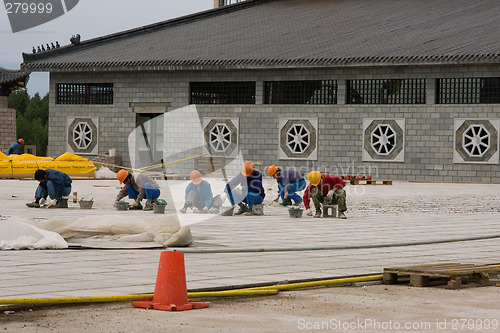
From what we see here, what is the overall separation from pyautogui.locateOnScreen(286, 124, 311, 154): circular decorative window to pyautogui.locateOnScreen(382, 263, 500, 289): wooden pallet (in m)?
26.7

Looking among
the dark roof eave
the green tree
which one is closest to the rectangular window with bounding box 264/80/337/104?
the dark roof eave

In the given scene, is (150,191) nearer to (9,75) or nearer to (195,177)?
(195,177)

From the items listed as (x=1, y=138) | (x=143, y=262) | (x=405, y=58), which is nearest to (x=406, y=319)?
(x=143, y=262)

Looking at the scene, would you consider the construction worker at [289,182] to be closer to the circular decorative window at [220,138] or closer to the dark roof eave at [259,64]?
the dark roof eave at [259,64]

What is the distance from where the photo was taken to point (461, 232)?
15391 millimetres

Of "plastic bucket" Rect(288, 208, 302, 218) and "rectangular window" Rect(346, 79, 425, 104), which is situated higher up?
"rectangular window" Rect(346, 79, 425, 104)

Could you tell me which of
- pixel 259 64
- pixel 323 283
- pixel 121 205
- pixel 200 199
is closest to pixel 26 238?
pixel 323 283

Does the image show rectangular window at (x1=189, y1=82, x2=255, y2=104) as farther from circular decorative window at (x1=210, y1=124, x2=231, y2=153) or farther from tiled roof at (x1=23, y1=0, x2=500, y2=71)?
tiled roof at (x1=23, y1=0, x2=500, y2=71)

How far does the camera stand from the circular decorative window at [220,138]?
3775 centimetres

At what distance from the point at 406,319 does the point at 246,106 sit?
99.7 feet

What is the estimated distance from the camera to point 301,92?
3666 cm

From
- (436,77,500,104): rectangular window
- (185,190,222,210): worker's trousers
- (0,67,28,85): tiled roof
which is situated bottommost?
(185,190,222,210): worker's trousers

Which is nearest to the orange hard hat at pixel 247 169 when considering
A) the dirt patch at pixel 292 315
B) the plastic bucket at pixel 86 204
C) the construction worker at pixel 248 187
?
the construction worker at pixel 248 187

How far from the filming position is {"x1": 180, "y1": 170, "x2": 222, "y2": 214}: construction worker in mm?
18734
